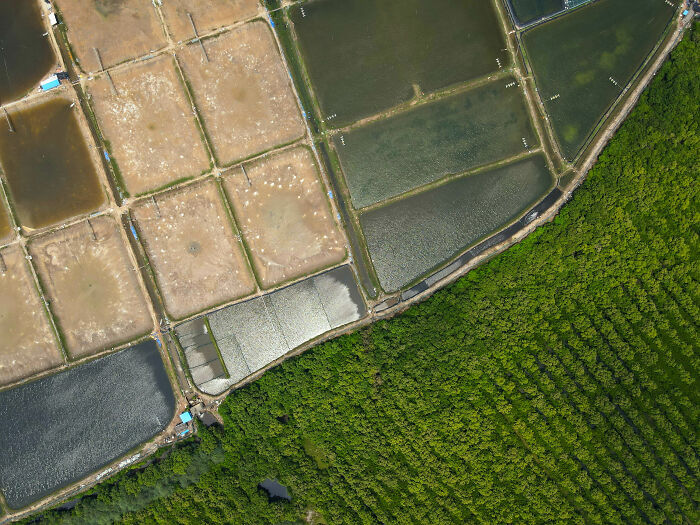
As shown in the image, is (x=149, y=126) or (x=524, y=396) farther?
(x=149, y=126)

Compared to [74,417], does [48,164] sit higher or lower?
higher

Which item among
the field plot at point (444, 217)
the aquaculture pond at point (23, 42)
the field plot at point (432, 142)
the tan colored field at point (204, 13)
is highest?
the aquaculture pond at point (23, 42)

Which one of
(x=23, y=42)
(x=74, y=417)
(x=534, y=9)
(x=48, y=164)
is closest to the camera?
(x=534, y=9)

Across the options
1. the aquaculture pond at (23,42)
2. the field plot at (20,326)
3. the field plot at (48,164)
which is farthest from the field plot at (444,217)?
the aquaculture pond at (23,42)

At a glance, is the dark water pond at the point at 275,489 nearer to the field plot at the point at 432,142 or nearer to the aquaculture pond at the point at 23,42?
the field plot at the point at 432,142

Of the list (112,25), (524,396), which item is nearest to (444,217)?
(524,396)

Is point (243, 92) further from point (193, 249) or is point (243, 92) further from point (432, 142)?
point (432, 142)

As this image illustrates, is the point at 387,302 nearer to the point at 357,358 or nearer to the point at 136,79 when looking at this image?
the point at 357,358
